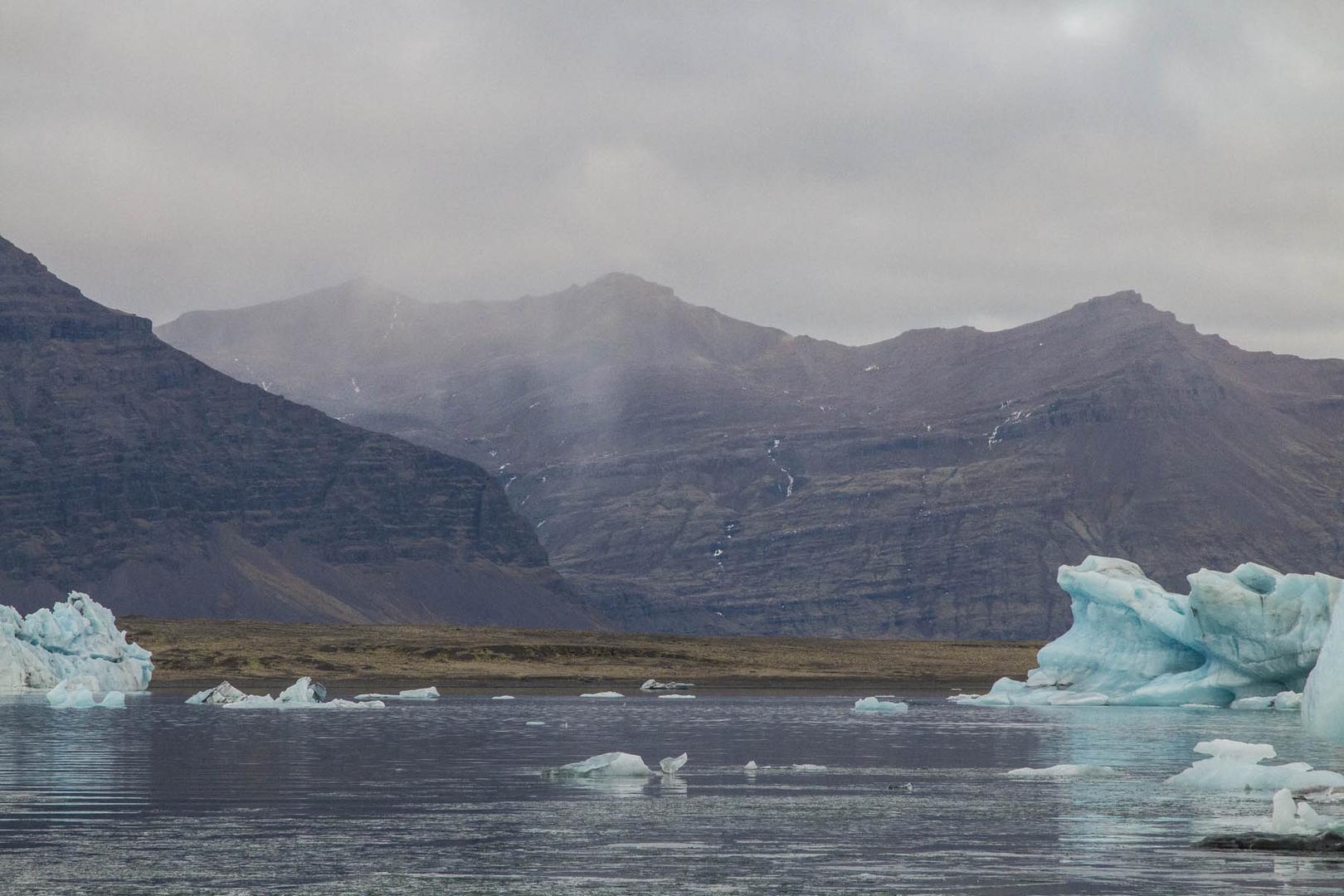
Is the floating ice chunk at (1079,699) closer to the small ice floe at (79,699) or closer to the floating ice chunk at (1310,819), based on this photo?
the small ice floe at (79,699)

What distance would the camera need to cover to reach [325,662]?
5842 inches

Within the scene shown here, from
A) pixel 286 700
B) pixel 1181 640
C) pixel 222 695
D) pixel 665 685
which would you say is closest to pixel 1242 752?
pixel 1181 640

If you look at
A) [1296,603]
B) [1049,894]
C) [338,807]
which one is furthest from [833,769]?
[1296,603]

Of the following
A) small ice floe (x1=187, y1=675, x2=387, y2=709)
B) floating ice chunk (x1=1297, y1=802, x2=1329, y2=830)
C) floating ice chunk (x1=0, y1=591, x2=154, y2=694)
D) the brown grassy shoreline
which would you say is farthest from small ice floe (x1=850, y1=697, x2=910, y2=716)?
floating ice chunk (x1=1297, y1=802, x2=1329, y2=830)

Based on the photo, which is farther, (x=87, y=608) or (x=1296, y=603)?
(x=87, y=608)

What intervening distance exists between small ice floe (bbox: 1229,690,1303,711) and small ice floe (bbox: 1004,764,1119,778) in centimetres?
3637

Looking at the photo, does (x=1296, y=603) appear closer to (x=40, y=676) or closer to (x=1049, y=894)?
(x=1049, y=894)

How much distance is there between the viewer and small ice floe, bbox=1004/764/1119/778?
4191 cm

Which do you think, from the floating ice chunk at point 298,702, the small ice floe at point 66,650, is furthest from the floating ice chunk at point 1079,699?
the small ice floe at point 66,650

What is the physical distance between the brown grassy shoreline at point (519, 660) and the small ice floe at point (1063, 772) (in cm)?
8354

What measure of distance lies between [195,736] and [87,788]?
2094 cm

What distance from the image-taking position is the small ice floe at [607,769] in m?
40.2

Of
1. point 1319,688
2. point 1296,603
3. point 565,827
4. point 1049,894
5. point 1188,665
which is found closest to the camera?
point 1049,894

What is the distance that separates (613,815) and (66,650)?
274 ft
